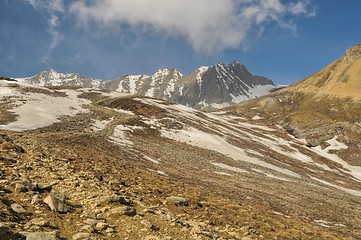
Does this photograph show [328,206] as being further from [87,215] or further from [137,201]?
[87,215]

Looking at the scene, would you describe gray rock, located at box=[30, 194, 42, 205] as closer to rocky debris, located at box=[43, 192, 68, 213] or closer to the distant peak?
rocky debris, located at box=[43, 192, 68, 213]

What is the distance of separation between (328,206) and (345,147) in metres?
100

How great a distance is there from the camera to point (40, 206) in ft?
25.5

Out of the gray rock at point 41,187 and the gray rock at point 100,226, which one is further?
the gray rock at point 41,187

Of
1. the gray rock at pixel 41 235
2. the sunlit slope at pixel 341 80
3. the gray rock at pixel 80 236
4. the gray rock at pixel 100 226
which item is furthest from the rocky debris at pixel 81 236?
the sunlit slope at pixel 341 80

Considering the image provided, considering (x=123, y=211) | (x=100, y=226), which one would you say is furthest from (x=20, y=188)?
(x=123, y=211)

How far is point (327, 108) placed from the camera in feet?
487

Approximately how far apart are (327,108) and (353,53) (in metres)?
79.6

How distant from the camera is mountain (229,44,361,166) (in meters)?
113

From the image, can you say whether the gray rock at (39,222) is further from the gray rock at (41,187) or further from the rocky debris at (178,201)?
the rocky debris at (178,201)

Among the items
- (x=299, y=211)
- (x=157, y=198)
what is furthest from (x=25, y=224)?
(x=299, y=211)

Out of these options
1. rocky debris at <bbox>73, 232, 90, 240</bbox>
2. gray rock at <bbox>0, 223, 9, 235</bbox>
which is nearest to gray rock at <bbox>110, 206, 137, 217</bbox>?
rocky debris at <bbox>73, 232, 90, 240</bbox>

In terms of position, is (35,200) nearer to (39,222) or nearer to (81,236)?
(39,222)

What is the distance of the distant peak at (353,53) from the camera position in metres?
181
